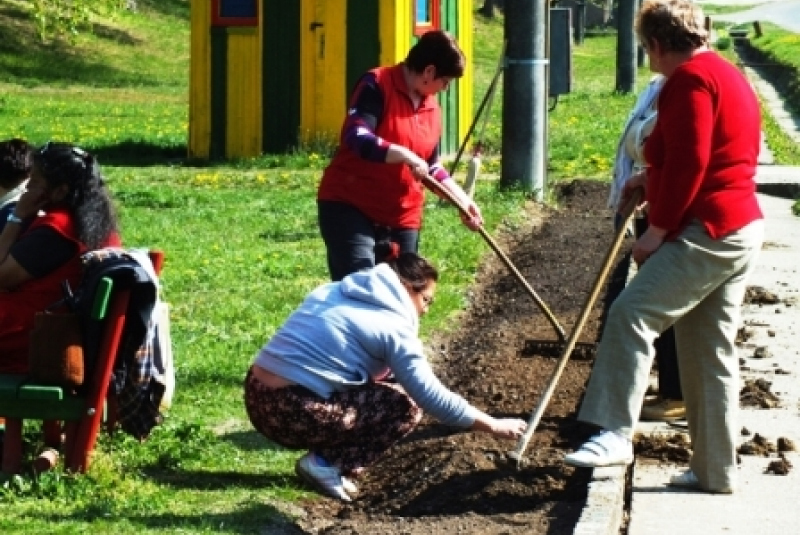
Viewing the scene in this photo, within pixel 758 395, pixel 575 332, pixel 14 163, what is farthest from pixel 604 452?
pixel 14 163

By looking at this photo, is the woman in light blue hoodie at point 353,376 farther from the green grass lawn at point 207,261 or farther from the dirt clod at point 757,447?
the dirt clod at point 757,447

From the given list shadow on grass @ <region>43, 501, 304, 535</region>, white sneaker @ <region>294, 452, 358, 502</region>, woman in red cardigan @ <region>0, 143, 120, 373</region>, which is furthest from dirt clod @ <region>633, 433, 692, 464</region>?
woman in red cardigan @ <region>0, 143, 120, 373</region>

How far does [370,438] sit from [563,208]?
9.18 metres

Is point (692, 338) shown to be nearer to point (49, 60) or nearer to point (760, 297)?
point (760, 297)

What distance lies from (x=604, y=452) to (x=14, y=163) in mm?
2708

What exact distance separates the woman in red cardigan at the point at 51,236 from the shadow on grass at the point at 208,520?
93 centimetres

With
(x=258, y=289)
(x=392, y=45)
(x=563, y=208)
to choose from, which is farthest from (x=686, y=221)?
(x=392, y=45)

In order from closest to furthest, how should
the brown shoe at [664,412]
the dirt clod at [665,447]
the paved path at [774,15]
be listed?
the dirt clod at [665,447], the brown shoe at [664,412], the paved path at [774,15]

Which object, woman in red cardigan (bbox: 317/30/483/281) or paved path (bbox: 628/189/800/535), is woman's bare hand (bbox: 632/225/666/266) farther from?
woman in red cardigan (bbox: 317/30/483/281)

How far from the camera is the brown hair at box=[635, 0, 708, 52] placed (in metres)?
6.17

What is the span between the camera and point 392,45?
695 inches

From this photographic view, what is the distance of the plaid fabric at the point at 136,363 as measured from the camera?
21.3 feet

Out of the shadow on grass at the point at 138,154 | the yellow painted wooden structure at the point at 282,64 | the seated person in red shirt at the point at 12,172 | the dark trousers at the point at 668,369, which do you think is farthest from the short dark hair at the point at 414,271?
the shadow on grass at the point at 138,154

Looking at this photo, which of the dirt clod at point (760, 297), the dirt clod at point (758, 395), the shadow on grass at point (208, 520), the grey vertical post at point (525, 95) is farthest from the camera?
the grey vertical post at point (525, 95)
